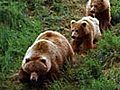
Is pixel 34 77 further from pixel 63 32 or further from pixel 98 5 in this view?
pixel 98 5

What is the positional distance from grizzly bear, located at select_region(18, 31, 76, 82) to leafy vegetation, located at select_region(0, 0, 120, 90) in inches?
6.8

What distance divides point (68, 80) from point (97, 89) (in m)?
0.86

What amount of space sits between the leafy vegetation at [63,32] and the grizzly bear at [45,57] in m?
0.17

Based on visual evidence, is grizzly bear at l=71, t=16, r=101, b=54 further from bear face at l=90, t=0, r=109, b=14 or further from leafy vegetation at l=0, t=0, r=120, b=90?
bear face at l=90, t=0, r=109, b=14

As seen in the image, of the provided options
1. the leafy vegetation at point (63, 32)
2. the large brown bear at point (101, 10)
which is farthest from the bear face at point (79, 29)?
the large brown bear at point (101, 10)

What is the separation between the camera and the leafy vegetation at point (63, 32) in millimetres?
6312

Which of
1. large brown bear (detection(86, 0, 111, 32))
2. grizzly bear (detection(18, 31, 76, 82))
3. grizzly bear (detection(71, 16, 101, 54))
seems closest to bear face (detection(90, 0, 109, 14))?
large brown bear (detection(86, 0, 111, 32))

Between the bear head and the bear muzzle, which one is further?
the bear head

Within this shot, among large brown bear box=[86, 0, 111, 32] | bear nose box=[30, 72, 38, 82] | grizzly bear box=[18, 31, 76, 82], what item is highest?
large brown bear box=[86, 0, 111, 32]

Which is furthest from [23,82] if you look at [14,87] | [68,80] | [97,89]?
[97,89]

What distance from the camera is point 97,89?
573cm

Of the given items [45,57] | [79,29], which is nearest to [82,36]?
[79,29]

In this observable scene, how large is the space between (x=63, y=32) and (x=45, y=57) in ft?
7.58

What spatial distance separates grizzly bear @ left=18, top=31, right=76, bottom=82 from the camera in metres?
6.28
